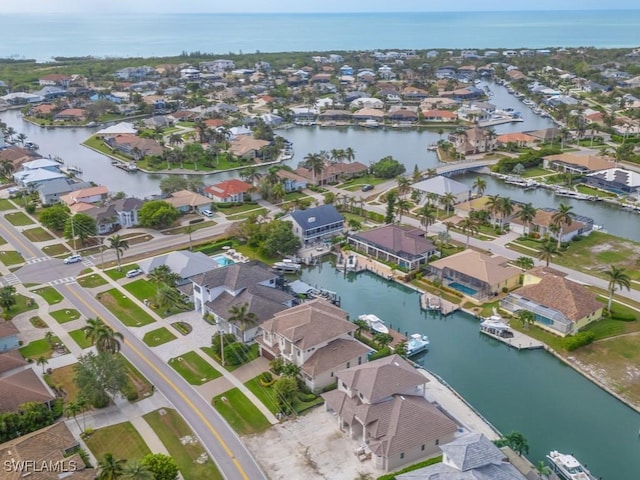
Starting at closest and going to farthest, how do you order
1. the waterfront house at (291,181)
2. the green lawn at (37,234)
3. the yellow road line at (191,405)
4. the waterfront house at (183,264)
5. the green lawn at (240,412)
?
the yellow road line at (191,405) → the green lawn at (240,412) → the waterfront house at (183,264) → the green lawn at (37,234) → the waterfront house at (291,181)

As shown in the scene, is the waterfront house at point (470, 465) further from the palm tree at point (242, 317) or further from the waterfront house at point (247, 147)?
the waterfront house at point (247, 147)

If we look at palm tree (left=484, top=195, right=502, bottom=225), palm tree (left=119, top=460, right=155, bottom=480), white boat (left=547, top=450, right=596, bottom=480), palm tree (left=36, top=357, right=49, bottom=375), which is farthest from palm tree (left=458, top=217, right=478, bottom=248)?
palm tree (left=119, top=460, right=155, bottom=480)

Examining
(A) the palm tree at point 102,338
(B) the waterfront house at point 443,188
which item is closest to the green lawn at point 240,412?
(A) the palm tree at point 102,338

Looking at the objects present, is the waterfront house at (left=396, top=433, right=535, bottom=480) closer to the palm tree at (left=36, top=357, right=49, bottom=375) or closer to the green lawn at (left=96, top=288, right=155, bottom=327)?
the palm tree at (left=36, top=357, right=49, bottom=375)

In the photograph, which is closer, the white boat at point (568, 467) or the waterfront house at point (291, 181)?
the white boat at point (568, 467)

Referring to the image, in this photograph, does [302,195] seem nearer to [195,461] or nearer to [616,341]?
[616,341]

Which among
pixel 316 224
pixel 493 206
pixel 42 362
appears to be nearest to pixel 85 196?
pixel 316 224

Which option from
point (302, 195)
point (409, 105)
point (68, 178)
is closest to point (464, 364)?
point (302, 195)

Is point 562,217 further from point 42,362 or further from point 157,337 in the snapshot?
point 42,362
